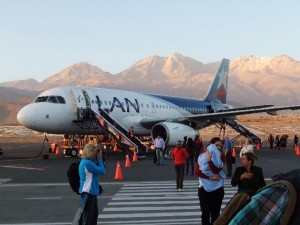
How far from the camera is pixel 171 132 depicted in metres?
29.6

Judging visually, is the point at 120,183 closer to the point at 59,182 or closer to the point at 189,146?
the point at 59,182

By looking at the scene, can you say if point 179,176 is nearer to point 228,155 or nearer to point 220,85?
point 228,155

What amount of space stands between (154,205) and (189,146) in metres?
9.41

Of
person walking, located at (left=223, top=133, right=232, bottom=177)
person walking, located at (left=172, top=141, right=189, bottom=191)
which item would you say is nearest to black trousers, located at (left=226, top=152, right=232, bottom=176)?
person walking, located at (left=223, top=133, right=232, bottom=177)

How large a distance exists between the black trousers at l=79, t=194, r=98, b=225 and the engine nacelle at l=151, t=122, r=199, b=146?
21134 mm

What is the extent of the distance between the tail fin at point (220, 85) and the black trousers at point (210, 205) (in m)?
37.5

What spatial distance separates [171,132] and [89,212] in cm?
2151

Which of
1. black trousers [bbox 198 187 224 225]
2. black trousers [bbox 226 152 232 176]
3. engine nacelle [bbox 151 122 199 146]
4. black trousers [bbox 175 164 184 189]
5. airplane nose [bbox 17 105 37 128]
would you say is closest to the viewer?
black trousers [bbox 198 187 224 225]

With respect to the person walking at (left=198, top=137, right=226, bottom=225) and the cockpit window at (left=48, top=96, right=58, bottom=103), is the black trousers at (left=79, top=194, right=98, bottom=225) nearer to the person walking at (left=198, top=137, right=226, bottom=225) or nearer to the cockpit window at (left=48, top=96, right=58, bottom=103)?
the person walking at (left=198, top=137, right=226, bottom=225)

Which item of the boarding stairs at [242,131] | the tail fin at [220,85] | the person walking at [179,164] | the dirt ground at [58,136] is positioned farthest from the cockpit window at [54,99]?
the dirt ground at [58,136]

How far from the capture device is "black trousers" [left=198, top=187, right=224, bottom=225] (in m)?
8.48

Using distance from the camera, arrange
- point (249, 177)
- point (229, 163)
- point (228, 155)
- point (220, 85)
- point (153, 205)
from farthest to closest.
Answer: point (220, 85)
point (228, 155)
point (229, 163)
point (153, 205)
point (249, 177)

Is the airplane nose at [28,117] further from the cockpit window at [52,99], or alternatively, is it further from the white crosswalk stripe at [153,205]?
the white crosswalk stripe at [153,205]

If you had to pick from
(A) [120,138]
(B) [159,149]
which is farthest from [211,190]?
(A) [120,138]
